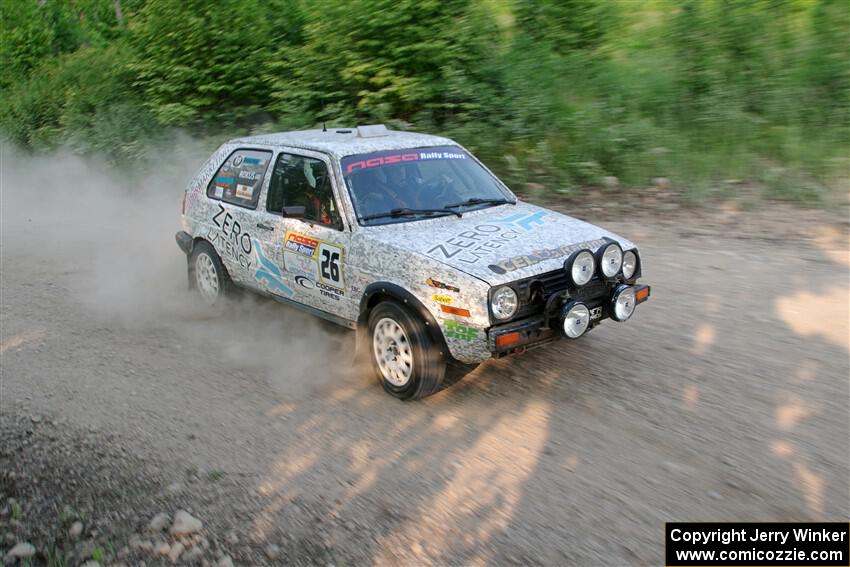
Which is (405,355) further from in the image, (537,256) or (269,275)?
(269,275)

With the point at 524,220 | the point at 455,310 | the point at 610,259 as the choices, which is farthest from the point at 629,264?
the point at 455,310

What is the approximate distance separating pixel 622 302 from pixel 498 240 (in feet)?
3.05

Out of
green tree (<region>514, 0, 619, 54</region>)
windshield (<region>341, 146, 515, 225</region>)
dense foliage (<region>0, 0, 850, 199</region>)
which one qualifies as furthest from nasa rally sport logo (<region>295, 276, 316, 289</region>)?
green tree (<region>514, 0, 619, 54</region>)

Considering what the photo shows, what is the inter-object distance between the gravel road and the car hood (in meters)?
0.97

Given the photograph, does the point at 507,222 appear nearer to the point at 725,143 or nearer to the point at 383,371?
the point at 383,371

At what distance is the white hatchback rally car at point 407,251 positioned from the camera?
15.8ft

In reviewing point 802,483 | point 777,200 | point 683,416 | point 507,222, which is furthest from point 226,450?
point 777,200

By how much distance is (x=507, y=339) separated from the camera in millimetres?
4676

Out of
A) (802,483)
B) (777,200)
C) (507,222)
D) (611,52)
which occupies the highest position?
(611,52)

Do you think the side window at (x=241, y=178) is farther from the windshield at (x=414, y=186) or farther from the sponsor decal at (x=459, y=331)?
the sponsor decal at (x=459, y=331)

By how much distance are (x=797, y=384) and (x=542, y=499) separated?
2253 millimetres

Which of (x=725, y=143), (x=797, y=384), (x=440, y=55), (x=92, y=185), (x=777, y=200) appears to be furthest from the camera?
(x=92, y=185)

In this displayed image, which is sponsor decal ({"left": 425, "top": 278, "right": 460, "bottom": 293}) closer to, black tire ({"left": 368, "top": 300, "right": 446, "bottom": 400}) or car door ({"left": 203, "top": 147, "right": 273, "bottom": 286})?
black tire ({"left": 368, "top": 300, "right": 446, "bottom": 400})

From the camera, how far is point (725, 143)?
9.88 m
